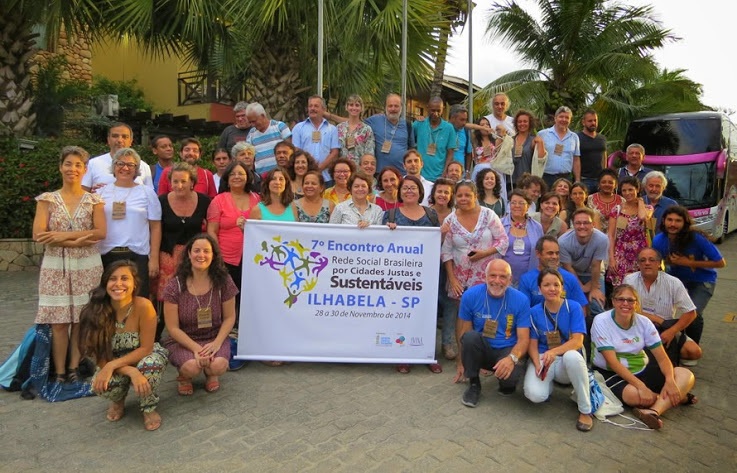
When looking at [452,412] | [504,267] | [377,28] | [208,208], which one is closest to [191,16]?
[377,28]

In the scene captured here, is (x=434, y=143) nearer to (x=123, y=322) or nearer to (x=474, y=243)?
(x=474, y=243)

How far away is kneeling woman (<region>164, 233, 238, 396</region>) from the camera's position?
397 centimetres

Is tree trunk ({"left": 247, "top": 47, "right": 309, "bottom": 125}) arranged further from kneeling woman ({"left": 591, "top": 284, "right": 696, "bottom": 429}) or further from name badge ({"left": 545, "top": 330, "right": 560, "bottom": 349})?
kneeling woman ({"left": 591, "top": 284, "right": 696, "bottom": 429})

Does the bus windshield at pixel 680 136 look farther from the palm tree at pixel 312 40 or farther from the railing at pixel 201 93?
the railing at pixel 201 93

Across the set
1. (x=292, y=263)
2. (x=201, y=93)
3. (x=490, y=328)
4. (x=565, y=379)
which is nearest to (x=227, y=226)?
(x=292, y=263)

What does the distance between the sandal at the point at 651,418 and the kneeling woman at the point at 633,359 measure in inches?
3.3

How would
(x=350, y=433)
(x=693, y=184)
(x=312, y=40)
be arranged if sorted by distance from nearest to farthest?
(x=350, y=433) < (x=312, y=40) < (x=693, y=184)

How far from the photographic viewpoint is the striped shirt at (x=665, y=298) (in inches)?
183

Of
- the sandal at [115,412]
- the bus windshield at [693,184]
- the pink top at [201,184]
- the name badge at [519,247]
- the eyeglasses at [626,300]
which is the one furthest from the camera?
the bus windshield at [693,184]

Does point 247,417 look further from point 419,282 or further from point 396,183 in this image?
point 396,183

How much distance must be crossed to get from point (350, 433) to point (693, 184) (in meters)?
13.8

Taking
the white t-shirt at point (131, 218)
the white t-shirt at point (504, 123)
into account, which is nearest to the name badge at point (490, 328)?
the white t-shirt at point (131, 218)

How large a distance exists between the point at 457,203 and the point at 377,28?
193 inches

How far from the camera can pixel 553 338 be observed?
4129mm
